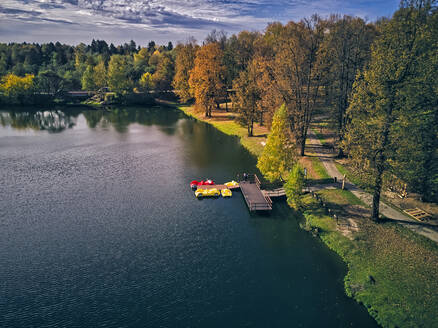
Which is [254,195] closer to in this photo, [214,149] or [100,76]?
[214,149]

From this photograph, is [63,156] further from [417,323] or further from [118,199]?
[417,323]

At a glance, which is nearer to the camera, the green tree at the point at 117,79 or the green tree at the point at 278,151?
the green tree at the point at 278,151

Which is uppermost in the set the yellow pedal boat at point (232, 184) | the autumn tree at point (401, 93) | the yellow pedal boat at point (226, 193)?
the autumn tree at point (401, 93)

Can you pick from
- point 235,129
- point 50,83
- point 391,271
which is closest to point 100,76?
point 50,83

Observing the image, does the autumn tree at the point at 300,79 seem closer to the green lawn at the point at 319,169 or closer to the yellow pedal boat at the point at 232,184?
the green lawn at the point at 319,169

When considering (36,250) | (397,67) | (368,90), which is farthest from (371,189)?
(36,250)

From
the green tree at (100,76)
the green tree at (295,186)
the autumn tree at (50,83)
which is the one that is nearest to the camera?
the green tree at (295,186)

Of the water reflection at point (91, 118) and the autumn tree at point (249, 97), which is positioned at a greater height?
the autumn tree at point (249, 97)

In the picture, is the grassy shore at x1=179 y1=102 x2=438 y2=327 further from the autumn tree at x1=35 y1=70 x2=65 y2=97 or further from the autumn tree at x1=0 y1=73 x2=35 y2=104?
the autumn tree at x1=35 y1=70 x2=65 y2=97

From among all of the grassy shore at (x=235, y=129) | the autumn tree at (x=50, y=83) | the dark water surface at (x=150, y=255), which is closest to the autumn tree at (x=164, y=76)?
the grassy shore at (x=235, y=129)
